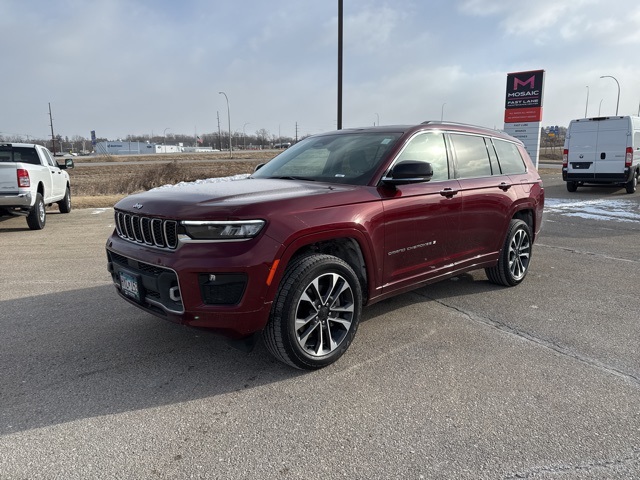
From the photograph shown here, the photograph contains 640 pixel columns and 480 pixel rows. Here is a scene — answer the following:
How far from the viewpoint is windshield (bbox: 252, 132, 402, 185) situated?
4055mm

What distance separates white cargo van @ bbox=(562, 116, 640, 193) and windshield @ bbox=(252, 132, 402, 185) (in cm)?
1405

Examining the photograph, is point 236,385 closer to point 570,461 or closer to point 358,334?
point 358,334

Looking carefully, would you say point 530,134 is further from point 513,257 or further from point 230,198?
point 230,198

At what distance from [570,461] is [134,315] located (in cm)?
371

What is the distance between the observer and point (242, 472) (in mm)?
2379

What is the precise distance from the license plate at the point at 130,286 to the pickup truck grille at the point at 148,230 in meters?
0.26

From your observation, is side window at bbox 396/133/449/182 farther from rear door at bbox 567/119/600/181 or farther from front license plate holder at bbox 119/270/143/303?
rear door at bbox 567/119/600/181

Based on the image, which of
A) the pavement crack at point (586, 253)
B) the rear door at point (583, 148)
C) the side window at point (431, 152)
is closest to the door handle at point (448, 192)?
the side window at point (431, 152)

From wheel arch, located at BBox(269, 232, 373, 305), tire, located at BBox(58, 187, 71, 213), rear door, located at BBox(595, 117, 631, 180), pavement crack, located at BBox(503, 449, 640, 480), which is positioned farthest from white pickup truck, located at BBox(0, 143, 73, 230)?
rear door, located at BBox(595, 117, 631, 180)

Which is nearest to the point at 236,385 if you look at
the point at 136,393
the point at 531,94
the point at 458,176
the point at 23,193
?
the point at 136,393

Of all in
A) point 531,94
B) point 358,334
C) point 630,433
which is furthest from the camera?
point 531,94

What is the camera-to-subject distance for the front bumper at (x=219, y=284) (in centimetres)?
300

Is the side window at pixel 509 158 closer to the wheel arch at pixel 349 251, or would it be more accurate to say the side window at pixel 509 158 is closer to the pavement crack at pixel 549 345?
the pavement crack at pixel 549 345

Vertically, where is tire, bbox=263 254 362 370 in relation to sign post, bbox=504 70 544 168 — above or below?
below
